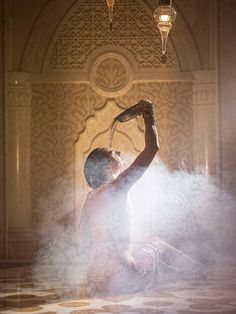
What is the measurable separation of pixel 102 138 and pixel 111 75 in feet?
2.36

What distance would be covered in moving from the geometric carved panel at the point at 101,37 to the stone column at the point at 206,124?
0.50 meters

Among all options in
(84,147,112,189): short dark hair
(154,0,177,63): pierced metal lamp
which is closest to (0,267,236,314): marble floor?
(84,147,112,189): short dark hair

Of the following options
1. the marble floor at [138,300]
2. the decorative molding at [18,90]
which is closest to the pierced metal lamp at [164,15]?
the marble floor at [138,300]

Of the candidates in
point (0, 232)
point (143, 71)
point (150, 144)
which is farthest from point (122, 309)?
point (143, 71)

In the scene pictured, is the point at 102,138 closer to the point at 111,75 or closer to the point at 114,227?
the point at 111,75

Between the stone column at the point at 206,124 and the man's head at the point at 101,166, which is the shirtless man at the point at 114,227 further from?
the stone column at the point at 206,124

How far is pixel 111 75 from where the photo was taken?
787cm

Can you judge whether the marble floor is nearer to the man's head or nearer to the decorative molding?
the man's head

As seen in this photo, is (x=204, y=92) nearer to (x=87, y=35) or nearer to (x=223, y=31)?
(x=223, y=31)

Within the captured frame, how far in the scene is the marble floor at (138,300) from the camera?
4.27 metres

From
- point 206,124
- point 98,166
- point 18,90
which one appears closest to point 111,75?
point 18,90

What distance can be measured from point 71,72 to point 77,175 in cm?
117

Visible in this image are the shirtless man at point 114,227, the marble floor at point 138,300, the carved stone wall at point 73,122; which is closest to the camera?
the marble floor at point 138,300

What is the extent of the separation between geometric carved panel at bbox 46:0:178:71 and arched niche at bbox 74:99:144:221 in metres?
0.61
